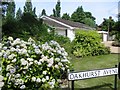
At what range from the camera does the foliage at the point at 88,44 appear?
457 cm

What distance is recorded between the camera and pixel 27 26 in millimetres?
3545

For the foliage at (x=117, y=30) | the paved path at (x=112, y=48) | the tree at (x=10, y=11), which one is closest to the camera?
the tree at (x=10, y=11)

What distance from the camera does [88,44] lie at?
16.3 ft

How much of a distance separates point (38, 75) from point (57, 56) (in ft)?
1.17

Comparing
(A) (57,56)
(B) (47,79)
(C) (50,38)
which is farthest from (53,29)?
(B) (47,79)

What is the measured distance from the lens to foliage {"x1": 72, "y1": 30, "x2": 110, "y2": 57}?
15.0ft

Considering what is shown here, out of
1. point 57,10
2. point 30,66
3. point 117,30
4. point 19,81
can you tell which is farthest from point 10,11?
point 117,30

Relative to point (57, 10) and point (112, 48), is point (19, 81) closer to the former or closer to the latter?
point (57, 10)

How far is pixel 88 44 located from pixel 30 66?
105 inches

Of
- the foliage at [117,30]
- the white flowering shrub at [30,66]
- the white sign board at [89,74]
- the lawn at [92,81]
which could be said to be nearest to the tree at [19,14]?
the white flowering shrub at [30,66]

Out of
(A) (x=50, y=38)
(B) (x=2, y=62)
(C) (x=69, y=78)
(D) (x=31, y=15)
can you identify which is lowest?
(C) (x=69, y=78)

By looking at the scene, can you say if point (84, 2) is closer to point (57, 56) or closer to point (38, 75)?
point (57, 56)

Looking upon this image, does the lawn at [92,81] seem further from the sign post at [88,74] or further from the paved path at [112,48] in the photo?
the sign post at [88,74]

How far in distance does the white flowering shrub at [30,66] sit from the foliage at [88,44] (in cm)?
166
